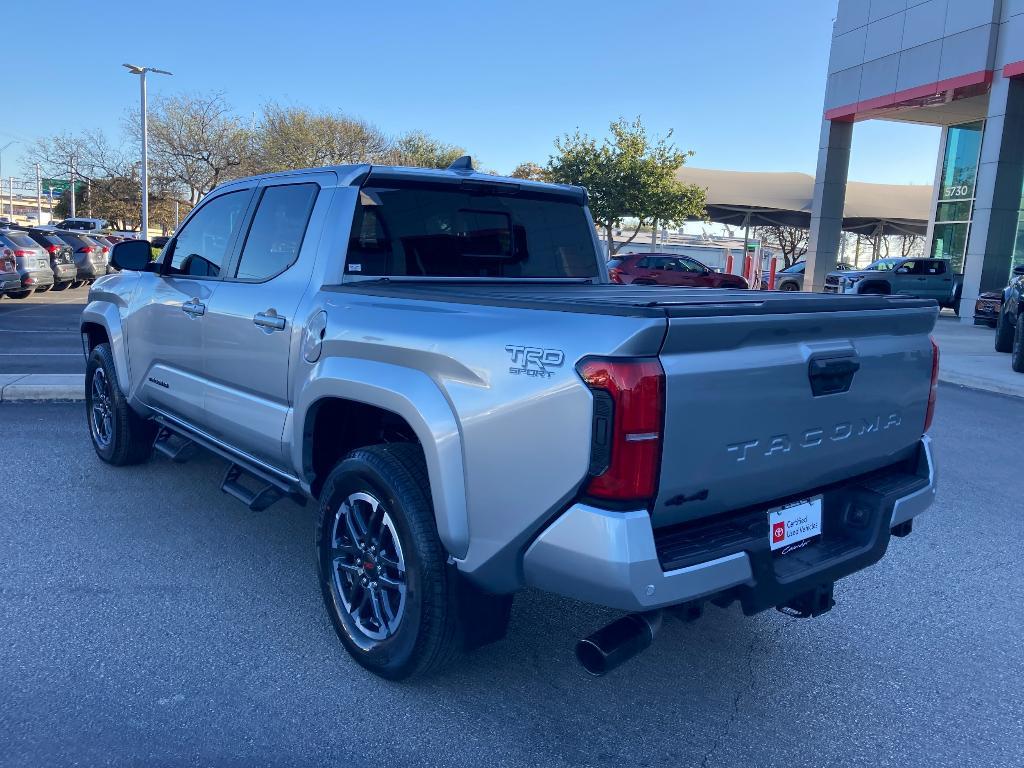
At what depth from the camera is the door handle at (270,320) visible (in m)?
3.68

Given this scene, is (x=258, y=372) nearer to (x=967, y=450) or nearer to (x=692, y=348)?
(x=692, y=348)

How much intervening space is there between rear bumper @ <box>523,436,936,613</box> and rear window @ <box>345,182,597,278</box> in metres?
1.82

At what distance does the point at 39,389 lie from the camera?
799cm

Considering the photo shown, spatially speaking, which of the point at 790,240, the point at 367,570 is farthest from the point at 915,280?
the point at 790,240

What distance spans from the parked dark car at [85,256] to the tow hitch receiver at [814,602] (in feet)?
81.7

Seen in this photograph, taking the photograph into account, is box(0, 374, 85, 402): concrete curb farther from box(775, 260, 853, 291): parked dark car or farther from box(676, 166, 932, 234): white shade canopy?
box(676, 166, 932, 234): white shade canopy

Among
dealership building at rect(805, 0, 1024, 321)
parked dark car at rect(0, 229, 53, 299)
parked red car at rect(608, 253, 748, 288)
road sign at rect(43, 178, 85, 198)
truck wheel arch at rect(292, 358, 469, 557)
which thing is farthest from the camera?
road sign at rect(43, 178, 85, 198)

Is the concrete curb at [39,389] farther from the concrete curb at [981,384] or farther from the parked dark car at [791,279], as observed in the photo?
the parked dark car at [791,279]

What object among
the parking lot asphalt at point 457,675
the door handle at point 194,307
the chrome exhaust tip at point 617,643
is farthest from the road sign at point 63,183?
the chrome exhaust tip at point 617,643

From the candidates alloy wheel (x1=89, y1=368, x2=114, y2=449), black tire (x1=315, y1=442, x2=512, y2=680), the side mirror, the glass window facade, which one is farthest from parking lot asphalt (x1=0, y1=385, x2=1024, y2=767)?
the glass window facade

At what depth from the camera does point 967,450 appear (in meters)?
7.50

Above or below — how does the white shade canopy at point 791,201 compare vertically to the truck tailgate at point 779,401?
above

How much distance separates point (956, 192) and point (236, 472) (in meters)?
28.8

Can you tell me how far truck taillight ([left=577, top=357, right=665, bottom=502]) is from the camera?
2.31 m
